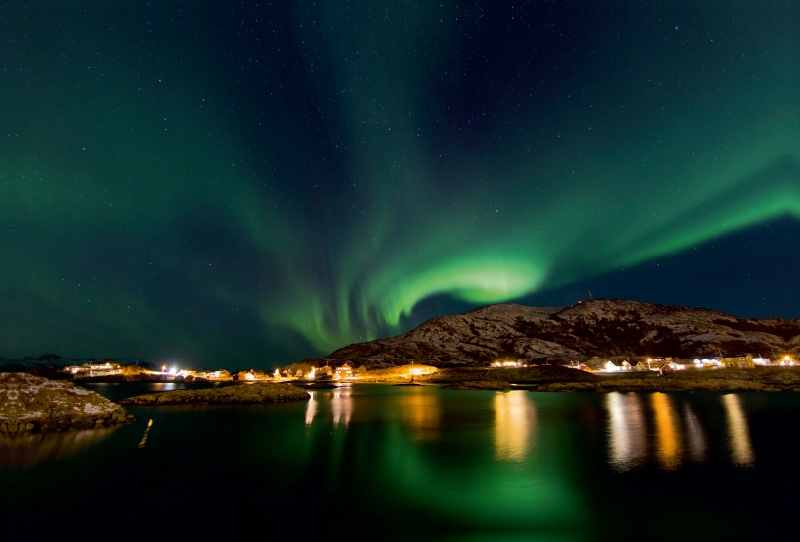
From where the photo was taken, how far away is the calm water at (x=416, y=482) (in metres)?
12.4

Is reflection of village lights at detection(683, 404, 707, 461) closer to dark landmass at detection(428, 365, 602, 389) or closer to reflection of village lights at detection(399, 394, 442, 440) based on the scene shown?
reflection of village lights at detection(399, 394, 442, 440)

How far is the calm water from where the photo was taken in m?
12.4

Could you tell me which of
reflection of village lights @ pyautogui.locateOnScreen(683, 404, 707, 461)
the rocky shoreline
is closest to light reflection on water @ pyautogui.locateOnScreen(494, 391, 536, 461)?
reflection of village lights @ pyautogui.locateOnScreen(683, 404, 707, 461)

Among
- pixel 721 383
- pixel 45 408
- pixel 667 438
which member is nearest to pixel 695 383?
pixel 721 383

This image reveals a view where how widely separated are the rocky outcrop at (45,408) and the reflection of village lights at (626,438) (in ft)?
115

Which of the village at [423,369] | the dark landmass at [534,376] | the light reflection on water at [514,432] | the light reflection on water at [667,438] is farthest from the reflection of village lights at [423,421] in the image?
the village at [423,369]

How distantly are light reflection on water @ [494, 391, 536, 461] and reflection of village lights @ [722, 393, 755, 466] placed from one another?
1043cm

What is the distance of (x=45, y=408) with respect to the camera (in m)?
28.9

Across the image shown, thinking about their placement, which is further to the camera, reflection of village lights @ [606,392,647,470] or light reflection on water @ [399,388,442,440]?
light reflection on water @ [399,388,442,440]

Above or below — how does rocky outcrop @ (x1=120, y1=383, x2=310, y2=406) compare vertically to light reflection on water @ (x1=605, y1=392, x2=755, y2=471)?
above

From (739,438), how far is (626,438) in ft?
24.0

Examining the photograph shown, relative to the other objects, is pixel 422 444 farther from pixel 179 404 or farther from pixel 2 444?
pixel 179 404

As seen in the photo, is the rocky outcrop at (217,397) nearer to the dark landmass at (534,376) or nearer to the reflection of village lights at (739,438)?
the reflection of village lights at (739,438)

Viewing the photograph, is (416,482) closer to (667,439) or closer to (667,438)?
(667,439)
